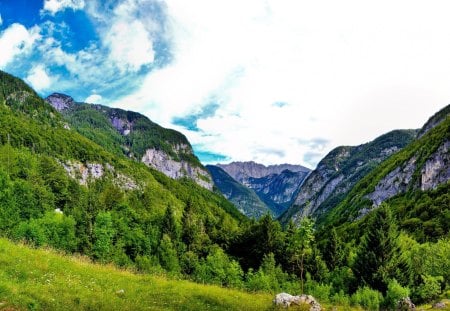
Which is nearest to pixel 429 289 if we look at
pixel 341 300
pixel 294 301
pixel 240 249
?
pixel 341 300

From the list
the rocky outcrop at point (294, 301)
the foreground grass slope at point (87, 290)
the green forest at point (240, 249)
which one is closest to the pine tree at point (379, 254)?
the green forest at point (240, 249)

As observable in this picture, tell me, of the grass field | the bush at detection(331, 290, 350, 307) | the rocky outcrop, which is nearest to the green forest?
the bush at detection(331, 290, 350, 307)

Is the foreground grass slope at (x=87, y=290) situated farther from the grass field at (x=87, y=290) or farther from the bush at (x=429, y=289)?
the bush at (x=429, y=289)

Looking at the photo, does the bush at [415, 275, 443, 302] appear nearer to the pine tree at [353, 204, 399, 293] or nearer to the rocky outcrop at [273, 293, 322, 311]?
the pine tree at [353, 204, 399, 293]

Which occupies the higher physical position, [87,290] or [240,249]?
[87,290]

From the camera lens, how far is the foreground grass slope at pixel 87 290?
61.4 feet

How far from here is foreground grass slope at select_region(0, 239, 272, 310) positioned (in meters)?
18.7

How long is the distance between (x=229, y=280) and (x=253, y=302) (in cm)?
5216

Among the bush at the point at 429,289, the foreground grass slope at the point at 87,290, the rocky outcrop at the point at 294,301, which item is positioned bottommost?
the bush at the point at 429,289

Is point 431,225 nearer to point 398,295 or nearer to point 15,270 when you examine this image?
point 398,295

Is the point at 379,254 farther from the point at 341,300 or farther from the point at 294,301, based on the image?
the point at 294,301

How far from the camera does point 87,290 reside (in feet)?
70.0

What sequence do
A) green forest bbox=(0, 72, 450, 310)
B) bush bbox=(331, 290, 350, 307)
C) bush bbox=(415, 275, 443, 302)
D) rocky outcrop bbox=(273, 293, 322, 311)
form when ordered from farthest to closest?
green forest bbox=(0, 72, 450, 310), bush bbox=(415, 275, 443, 302), bush bbox=(331, 290, 350, 307), rocky outcrop bbox=(273, 293, 322, 311)

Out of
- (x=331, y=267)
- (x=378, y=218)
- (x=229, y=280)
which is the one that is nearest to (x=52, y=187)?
(x=229, y=280)
